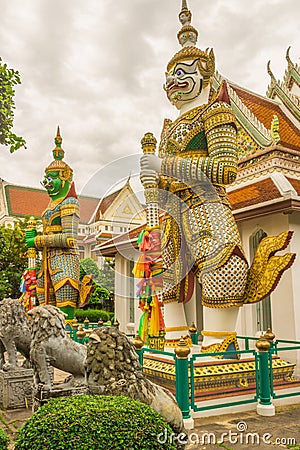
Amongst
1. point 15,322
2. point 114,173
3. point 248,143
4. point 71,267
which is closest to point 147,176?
point 114,173

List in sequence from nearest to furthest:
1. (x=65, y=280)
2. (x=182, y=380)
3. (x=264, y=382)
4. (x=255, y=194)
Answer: (x=182, y=380), (x=264, y=382), (x=255, y=194), (x=65, y=280)

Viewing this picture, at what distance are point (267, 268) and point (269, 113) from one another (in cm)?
538

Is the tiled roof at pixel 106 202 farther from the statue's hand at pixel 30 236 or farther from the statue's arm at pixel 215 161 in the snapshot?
the statue's hand at pixel 30 236

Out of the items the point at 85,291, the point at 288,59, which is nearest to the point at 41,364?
the point at 85,291

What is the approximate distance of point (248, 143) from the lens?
8180 millimetres

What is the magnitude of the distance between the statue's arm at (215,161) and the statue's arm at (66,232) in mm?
4538

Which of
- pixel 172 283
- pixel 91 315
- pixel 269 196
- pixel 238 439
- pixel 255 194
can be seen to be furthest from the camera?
pixel 91 315

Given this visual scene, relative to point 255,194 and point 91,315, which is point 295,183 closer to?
point 255,194

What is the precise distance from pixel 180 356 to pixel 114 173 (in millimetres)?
2000

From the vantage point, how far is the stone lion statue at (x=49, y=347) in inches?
Result: 177

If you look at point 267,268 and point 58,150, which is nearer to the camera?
point 267,268

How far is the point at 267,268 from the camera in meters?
5.29

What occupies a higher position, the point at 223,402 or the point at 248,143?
the point at 248,143

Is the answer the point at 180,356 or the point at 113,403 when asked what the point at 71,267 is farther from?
the point at 113,403
